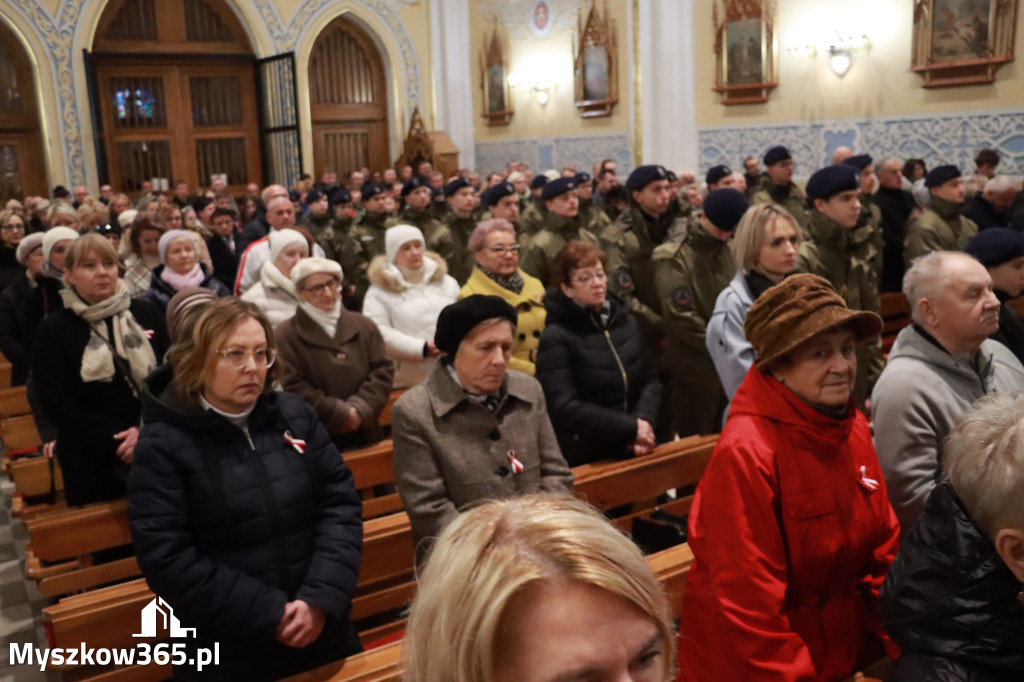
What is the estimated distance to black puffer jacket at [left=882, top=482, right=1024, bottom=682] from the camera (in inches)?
71.9

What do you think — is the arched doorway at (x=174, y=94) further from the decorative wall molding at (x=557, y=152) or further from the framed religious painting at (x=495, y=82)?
the decorative wall molding at (x=557, y=152)

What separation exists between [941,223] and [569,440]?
4249 millimetres

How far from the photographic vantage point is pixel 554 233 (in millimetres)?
6285

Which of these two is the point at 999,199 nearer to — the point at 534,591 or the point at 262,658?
Answer: the point at 262,658

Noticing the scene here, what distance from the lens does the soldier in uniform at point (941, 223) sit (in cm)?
655

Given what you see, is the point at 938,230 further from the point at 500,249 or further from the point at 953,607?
the point at 953,607

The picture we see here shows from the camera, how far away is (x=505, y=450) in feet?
9.68

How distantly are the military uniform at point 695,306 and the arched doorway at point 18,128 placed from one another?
13986 mm

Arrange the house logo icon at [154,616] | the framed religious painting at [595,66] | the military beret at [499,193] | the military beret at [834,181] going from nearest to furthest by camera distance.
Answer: the house logo icon at [154,616]
the military beret at [834,181]
the military beret at [499,193]
the framed religious painting at [595,66]

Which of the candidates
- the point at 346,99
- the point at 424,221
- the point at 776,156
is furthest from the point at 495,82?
the point at 776,156

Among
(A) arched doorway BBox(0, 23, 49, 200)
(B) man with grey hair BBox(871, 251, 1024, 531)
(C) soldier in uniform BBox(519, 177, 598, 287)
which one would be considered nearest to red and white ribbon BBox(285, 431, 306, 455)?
(B) man with grey hair BBox(871, 251, 1024, 531)

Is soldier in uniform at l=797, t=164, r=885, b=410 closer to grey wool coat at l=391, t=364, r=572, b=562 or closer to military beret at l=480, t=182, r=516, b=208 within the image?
grey wool coat at l=391, t=364, r=572, b=562

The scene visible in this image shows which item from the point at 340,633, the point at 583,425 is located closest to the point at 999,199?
the point at 583,425

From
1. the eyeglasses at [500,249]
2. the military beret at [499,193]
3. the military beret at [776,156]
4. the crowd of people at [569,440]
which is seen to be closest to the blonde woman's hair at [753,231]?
the crowd of people at [569,440]
